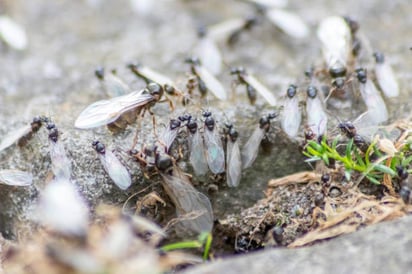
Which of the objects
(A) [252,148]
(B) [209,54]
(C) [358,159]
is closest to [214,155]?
(A) [252,148]

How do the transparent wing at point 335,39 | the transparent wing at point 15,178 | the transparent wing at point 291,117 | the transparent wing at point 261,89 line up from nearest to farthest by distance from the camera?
the transparent wing at point 15,178 → the transparent wing at point 291,117 → the transparent wing at point 261,89 → the transparent wing at point 335,39

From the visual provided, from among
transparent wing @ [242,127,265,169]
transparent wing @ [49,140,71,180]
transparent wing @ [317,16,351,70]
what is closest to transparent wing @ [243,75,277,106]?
transparent wing @ [242,127,265,169]

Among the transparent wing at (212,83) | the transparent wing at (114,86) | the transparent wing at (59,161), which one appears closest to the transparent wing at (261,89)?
the transparent wing at (212,83)

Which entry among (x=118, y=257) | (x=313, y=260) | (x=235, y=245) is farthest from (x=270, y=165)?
(x=118, y=257)

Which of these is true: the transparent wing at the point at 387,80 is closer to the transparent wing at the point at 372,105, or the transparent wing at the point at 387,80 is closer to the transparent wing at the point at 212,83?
the transparent wing at the point at 372,105

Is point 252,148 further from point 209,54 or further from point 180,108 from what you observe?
point 209,54

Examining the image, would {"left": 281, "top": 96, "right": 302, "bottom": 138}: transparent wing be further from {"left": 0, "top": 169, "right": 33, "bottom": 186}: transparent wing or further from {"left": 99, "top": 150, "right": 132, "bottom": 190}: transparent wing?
{"left": 0, "top": 169, "right": 33, "bottom": 186}: transparent wing
